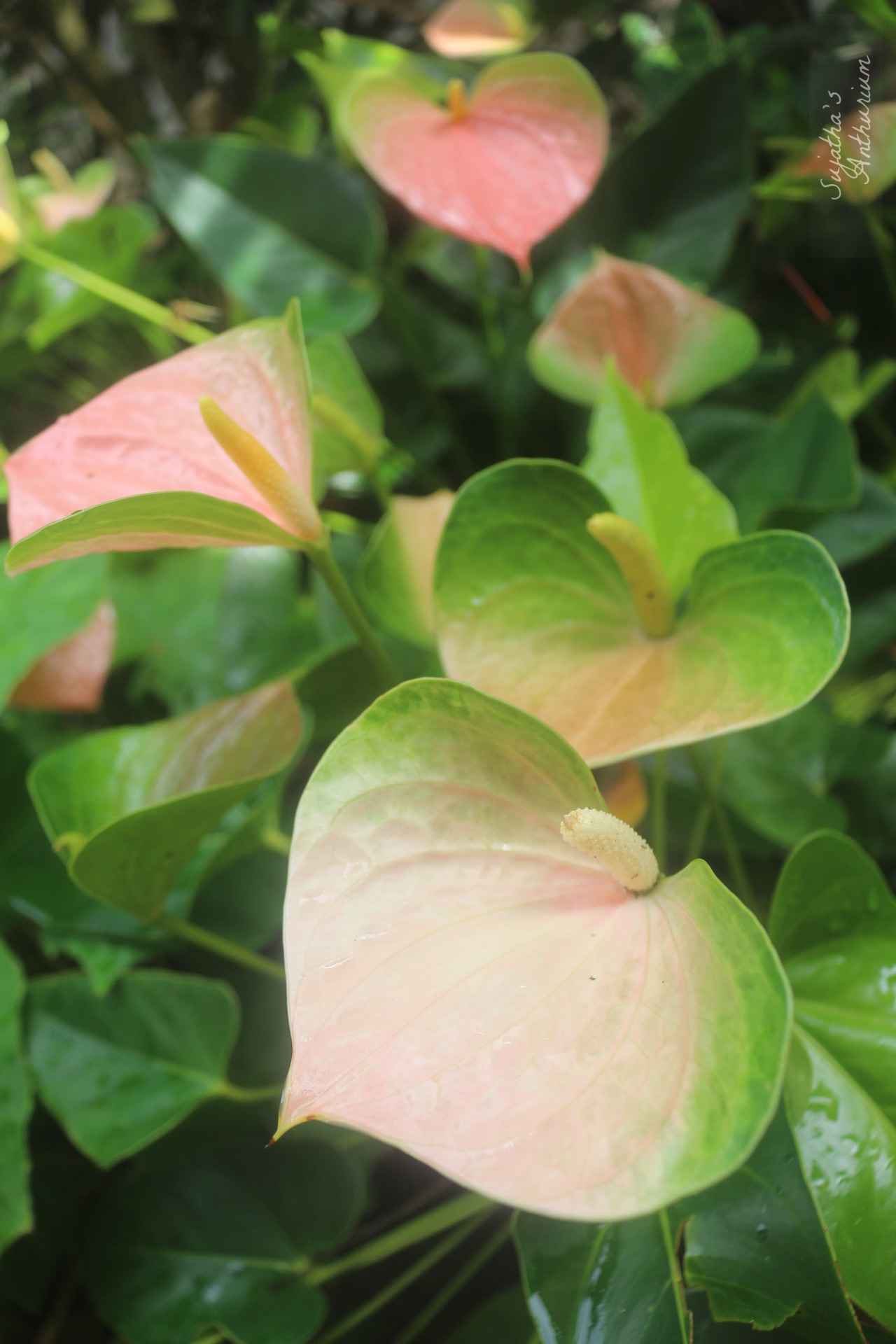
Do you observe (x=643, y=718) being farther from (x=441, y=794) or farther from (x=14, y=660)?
(x=14, y=660)

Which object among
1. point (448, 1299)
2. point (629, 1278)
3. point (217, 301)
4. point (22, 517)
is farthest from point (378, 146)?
point (448, 1299)

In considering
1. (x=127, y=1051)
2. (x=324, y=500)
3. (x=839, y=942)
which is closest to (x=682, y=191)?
(x=324, y=500)

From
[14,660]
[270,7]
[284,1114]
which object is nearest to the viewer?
[284,1114]

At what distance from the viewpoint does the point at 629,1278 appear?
353mm

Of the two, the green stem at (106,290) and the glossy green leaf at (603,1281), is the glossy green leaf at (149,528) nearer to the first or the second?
the glossy green leaf at (603,1281)

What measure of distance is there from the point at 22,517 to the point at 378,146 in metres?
0.35

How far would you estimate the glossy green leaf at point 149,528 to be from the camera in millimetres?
281

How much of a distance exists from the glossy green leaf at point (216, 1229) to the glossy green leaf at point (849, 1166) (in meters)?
0.31

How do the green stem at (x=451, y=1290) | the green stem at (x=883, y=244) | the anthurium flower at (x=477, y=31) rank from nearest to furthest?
the green stem at (x=451, y=1290) → the green stem at (x=883, y=244) → the anthurium flower at (x=477, y=31)

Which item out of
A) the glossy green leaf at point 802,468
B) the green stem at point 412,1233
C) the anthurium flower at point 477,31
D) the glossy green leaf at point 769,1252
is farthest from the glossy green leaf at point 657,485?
the anthurium flower at point 477,31

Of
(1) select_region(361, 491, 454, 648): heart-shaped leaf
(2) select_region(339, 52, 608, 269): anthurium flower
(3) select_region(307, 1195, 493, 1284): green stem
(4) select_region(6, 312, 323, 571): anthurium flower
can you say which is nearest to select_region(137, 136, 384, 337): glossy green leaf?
(2) select_region(339, 52, 608, 269): anthurium flower

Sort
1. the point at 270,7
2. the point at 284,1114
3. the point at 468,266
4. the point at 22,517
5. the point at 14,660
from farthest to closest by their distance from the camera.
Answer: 1. the point at 270,7
2. the point at 468,266
3. the point at 14,660
4. the point at 22,517
5. the point at 284,1114

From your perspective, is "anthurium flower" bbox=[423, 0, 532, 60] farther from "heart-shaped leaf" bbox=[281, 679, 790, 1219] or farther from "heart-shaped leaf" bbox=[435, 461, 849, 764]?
"heart-shaped leaf" bbox=[281, 679, 790, 1219]

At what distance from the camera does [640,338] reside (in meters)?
0.60
